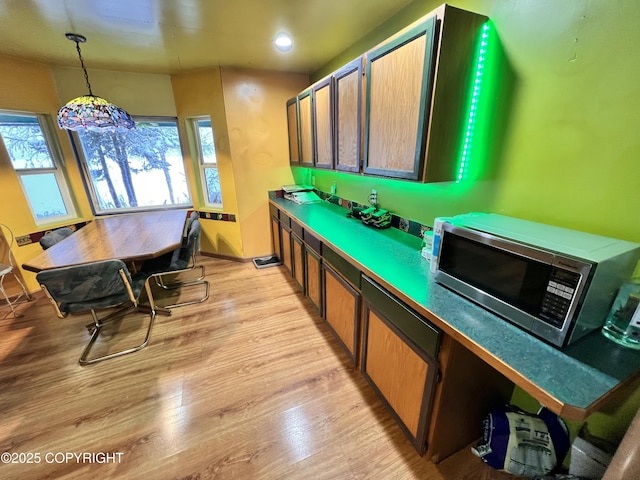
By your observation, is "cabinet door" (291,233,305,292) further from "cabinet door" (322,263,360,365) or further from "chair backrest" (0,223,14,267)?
"chair backrest" (0,223,14,267)

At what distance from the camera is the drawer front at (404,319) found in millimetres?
1041

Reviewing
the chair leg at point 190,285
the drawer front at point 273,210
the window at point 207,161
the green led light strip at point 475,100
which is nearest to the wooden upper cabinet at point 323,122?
the drawer front at point 273,210

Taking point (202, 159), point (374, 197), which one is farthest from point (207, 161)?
point (374, 197)

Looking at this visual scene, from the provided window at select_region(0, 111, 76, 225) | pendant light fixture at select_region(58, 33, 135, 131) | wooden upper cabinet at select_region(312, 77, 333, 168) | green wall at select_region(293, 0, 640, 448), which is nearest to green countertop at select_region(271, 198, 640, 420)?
green wall at select_region(293, 0, 640, 448)

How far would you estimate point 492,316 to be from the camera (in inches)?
38.5

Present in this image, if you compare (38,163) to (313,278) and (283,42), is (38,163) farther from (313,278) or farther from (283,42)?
(313,278)

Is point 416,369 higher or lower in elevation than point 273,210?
lower

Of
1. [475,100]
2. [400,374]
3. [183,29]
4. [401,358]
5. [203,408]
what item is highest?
[183,29]

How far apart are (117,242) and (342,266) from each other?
2051 millimetres

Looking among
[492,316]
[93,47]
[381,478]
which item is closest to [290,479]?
[381,478]

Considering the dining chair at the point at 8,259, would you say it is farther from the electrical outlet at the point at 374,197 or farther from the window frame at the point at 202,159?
the electrical outlet at the point at 374,197

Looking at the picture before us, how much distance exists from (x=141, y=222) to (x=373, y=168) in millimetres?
2699

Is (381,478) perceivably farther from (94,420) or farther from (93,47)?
(93,47)

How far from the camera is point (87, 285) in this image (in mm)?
1756
